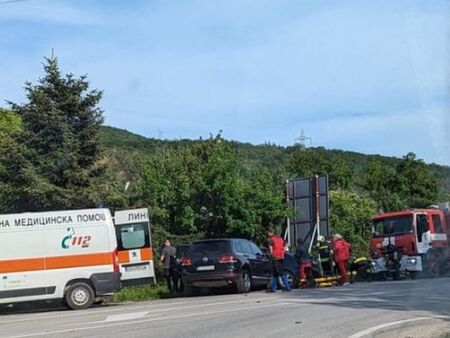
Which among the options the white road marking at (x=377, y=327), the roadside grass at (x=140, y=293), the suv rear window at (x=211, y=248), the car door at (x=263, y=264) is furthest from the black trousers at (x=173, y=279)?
the white road marking at (x=377, y=327)

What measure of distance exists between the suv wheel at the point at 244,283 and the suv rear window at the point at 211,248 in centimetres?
83

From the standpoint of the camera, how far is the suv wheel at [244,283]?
20172 millimetres

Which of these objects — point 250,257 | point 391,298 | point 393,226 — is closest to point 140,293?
point 250,257

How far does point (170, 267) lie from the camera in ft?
73.4

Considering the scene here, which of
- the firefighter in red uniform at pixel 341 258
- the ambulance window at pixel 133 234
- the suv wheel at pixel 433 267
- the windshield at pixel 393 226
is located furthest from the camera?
the windshield at pixel 393 226

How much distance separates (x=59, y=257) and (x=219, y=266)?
14.4 feet

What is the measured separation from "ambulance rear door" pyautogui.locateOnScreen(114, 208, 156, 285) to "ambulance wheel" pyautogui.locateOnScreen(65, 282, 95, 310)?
228 cm

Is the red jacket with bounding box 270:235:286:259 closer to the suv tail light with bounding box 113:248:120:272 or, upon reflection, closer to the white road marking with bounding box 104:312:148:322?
the suv tail light with bounding box 113:248:120:272

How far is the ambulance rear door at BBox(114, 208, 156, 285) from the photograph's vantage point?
68.4 ft

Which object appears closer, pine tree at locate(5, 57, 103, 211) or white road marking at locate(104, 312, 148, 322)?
white road marking at locate(104, 312, 148, 322)

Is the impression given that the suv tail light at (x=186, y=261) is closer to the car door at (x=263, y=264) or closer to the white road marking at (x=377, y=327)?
the car door at (x=263, y=264)

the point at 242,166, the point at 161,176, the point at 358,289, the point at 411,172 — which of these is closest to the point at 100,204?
the point at 161,176

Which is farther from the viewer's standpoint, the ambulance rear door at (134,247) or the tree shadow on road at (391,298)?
the ambulance rear door at (134,247)

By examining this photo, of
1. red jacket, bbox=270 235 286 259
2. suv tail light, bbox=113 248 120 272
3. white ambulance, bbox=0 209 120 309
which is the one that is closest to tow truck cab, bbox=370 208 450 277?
red jacket, bbox=270 235 286 259
